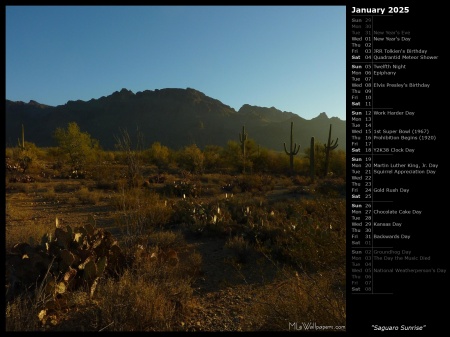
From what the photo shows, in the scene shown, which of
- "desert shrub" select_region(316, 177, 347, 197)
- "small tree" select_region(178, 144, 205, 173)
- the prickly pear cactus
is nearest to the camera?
the prickly pear cactus

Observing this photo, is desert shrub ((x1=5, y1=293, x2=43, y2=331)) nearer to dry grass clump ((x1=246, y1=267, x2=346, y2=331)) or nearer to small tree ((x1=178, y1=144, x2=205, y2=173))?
dry grass clump ((x1=246, y1=267, x2=346, y2=331))

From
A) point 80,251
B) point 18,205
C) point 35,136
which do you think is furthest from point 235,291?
point 35,136

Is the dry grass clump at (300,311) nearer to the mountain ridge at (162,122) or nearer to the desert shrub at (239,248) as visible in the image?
the desert shrub at (239,248)

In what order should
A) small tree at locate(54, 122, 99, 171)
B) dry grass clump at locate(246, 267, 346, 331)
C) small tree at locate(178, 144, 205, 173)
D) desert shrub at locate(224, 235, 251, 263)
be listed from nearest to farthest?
dry grass clump at locate(246, 267, 346, 331), desert shrub at locate(224, 235, 251, 263), small tree at locate(54, 122, 99, 171), small tree at locate(178, 144, 205, 173)

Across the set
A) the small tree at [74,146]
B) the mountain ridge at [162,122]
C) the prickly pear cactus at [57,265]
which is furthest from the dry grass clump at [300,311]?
the mountain ridge at [162,122]

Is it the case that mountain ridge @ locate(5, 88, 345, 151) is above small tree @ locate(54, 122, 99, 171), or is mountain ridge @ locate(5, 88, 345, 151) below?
above

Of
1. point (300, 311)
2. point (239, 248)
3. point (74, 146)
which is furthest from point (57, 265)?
point (74, 146)

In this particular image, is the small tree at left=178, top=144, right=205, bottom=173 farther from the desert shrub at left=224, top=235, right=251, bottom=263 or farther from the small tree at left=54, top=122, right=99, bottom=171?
the desert shrub at left=224, top=235, right=251, bottom=263

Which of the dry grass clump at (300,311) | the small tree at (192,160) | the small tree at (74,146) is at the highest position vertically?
the small tree at (74,146)

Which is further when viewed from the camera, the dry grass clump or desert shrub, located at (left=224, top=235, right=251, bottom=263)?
desert shrub, located at (left=224, top=235, right=251, bottom=263)

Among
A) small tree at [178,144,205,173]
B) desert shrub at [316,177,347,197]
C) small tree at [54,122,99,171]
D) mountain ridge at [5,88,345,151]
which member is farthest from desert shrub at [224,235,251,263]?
mountain ridge at [5,88,345,151]

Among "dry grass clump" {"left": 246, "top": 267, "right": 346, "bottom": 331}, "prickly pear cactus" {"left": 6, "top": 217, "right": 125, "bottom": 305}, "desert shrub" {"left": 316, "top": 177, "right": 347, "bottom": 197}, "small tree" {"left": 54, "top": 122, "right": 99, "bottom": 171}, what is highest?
"small tree" {"left": 54, "top": 122, "right": 99, "bottom": 171}
